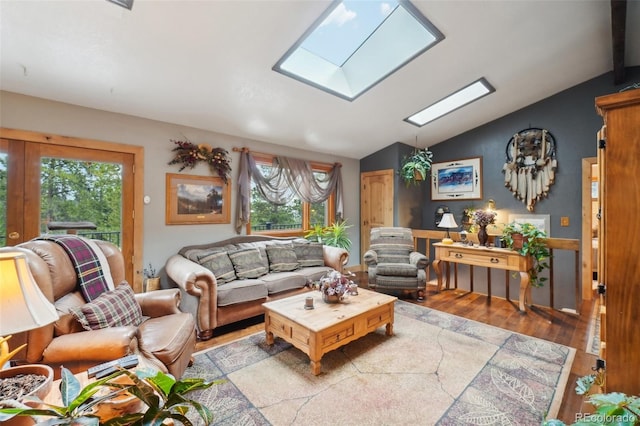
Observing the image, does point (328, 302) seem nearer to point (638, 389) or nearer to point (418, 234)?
point (638, 389)

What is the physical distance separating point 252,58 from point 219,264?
84.2 inches

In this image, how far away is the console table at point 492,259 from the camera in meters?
3.40

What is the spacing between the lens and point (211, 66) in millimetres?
2529

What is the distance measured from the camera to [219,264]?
3037mm

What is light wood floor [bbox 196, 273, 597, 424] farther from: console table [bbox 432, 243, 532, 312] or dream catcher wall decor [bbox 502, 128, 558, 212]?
dream catcher wall decor [bbox 502, 128, 558, 212]

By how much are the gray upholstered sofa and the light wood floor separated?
7.3 inches

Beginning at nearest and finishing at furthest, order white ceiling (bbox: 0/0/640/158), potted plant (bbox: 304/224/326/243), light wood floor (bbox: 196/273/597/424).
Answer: white ceiling (bbox: 0/0/640/158), light wood floor (bbox: 196/273/597/424), potted plant (bbox: 304/224/326/243)

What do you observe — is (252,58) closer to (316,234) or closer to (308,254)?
(308,254)

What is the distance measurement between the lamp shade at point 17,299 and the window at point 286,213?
3.05 metres

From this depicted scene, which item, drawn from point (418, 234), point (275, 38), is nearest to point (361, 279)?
point (418, 234)

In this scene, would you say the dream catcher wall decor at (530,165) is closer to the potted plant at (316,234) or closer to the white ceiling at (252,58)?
the white ceiling at (252,58)

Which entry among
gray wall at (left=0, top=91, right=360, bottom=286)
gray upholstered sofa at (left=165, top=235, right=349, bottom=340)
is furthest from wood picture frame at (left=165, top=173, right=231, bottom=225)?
gray upholstered sofa at (left=165, top=235, right=349, bottom=340)

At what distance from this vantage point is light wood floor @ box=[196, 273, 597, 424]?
7.34ft

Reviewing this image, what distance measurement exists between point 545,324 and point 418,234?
2.09 metres
